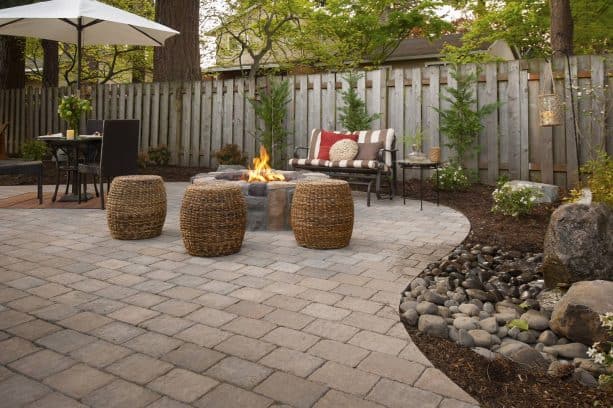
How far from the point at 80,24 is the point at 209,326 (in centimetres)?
584

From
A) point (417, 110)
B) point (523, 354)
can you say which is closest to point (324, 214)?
point (523, 354)

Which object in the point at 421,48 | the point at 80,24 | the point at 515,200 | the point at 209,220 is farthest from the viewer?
the point at 421,48

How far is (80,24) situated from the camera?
6762mm

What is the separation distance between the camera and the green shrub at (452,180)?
22.7 ft

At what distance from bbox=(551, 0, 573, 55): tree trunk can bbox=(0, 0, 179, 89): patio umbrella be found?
642 centimetres

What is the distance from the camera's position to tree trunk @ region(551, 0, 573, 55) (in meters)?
8.73

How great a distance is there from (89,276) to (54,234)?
1495mm

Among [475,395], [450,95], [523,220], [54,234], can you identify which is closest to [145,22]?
[54,234]

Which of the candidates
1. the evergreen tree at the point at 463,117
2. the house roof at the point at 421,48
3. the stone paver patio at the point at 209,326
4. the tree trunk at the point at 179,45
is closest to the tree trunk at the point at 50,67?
the tree trunk at the point at 179,45

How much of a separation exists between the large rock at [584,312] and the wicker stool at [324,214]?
72.1 inches

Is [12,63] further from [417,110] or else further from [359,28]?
[417,110]

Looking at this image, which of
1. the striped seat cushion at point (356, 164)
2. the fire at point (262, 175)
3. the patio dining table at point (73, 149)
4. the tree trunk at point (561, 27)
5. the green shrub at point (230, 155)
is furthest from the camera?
the green shrub at point (230, 155)

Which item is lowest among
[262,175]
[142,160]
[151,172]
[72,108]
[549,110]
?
[262,175]

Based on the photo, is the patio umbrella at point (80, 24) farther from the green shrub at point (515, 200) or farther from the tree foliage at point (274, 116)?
the green shrub at point (515, 200)
